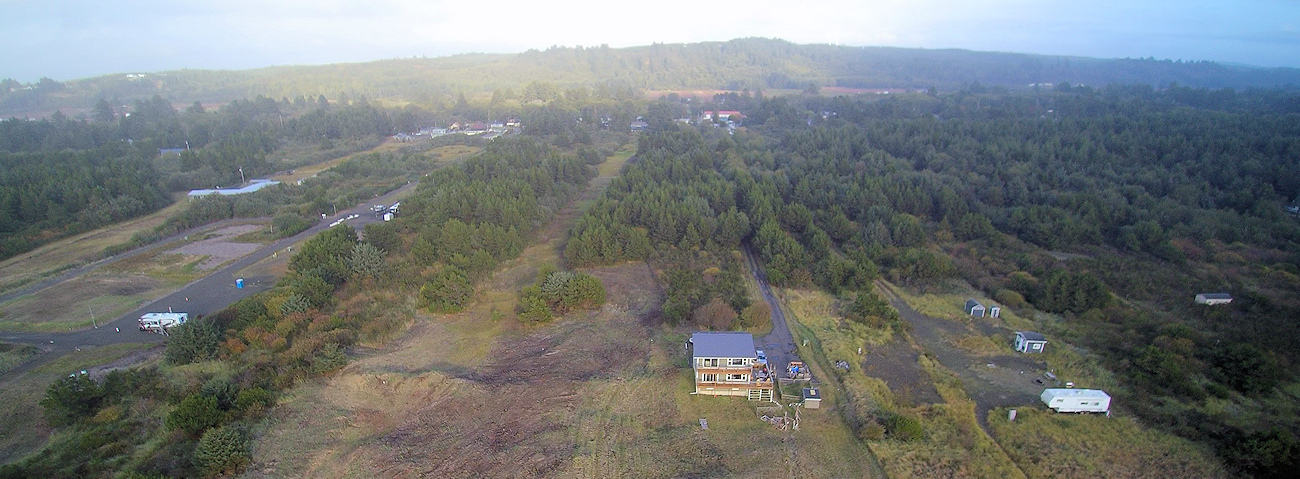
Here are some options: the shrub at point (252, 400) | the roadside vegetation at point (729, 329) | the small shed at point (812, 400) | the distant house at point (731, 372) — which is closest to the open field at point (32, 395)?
the roadside vegetation at point (729, 329)

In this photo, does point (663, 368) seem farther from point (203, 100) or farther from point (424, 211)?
point (203, 100)

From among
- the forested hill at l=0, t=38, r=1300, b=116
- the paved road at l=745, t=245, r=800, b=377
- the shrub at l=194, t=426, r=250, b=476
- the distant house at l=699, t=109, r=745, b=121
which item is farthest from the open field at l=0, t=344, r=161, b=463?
the forested hill at l=0, t=38, r=1300, b=116

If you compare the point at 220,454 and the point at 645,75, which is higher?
the point at 645,75

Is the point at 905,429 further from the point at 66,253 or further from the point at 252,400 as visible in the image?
the point at 66,253

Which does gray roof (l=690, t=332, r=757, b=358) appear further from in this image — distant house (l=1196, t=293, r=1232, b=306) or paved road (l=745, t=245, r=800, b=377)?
distant house (l=1196, t=293, r=1232, b=306)

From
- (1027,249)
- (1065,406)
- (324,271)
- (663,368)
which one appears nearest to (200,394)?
(324,271)

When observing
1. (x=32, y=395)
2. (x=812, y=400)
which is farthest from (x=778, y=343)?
(x=32, y=395)
